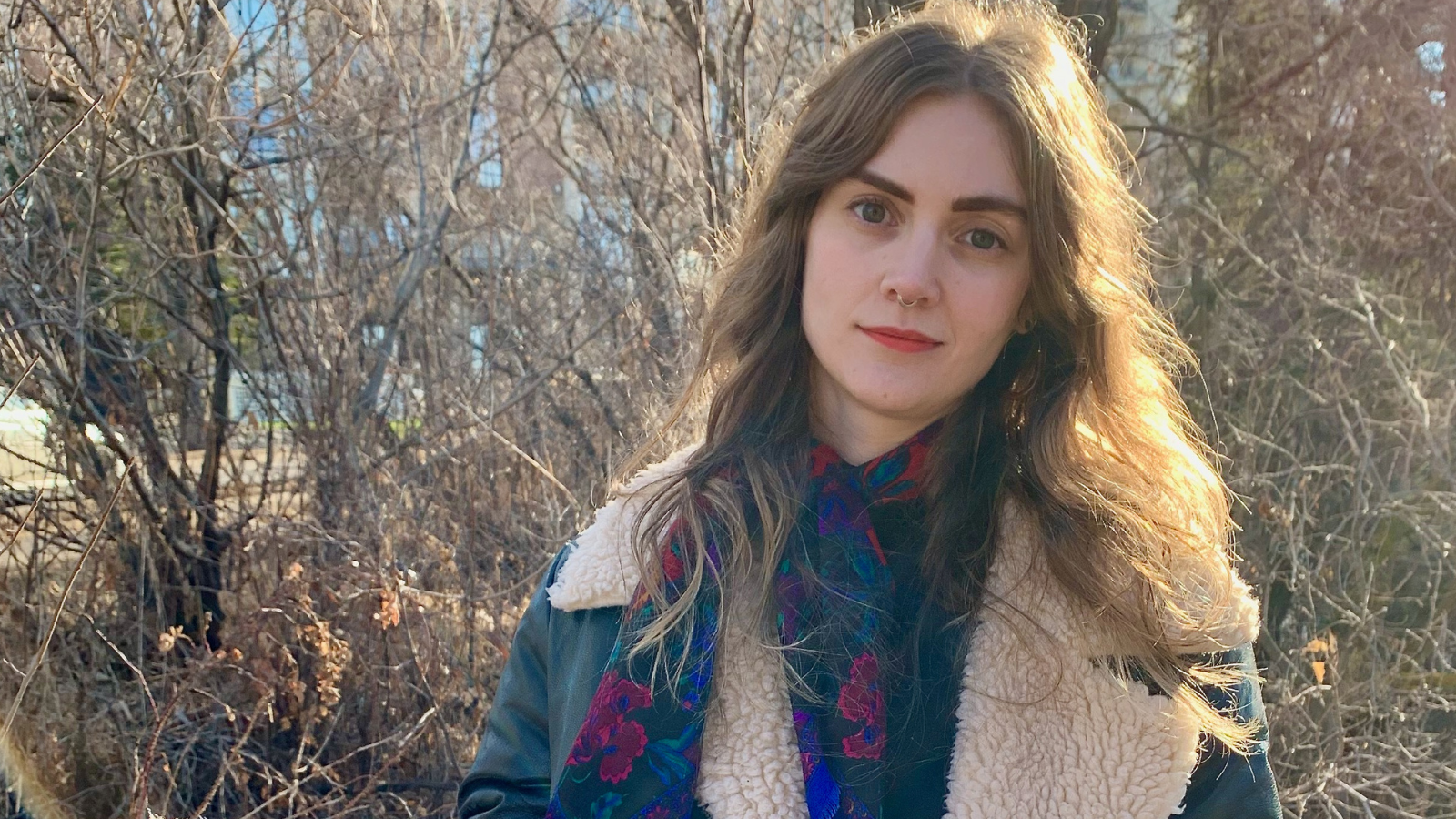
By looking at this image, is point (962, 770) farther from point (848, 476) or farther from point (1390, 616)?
point (1390, 616)

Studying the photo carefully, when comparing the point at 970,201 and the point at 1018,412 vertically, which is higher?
the point at 970,201

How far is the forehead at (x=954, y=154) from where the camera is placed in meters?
1.52

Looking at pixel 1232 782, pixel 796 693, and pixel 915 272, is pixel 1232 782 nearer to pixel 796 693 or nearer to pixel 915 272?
pixel 796 693

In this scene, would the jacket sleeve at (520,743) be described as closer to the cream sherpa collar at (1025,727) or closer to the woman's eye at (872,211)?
the cream sherpa collar at (1025,727)

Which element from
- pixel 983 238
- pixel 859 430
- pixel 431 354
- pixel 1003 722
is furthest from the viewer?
pixel 431 354

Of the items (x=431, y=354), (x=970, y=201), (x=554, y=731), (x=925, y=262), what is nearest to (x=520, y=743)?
(x=554, y=731)

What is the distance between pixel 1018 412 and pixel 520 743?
99 centimetres

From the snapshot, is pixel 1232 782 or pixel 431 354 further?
pixel 431 354

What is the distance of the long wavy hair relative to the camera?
5.09ft

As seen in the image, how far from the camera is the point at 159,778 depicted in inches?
132

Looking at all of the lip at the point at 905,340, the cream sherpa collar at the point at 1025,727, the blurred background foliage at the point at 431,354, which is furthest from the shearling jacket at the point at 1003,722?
the blurred background foliage at the point at 431,354

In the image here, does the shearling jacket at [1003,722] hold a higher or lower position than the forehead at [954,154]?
lower

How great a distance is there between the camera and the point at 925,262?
59.4 inches

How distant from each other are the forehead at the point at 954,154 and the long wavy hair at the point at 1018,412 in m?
0.02
